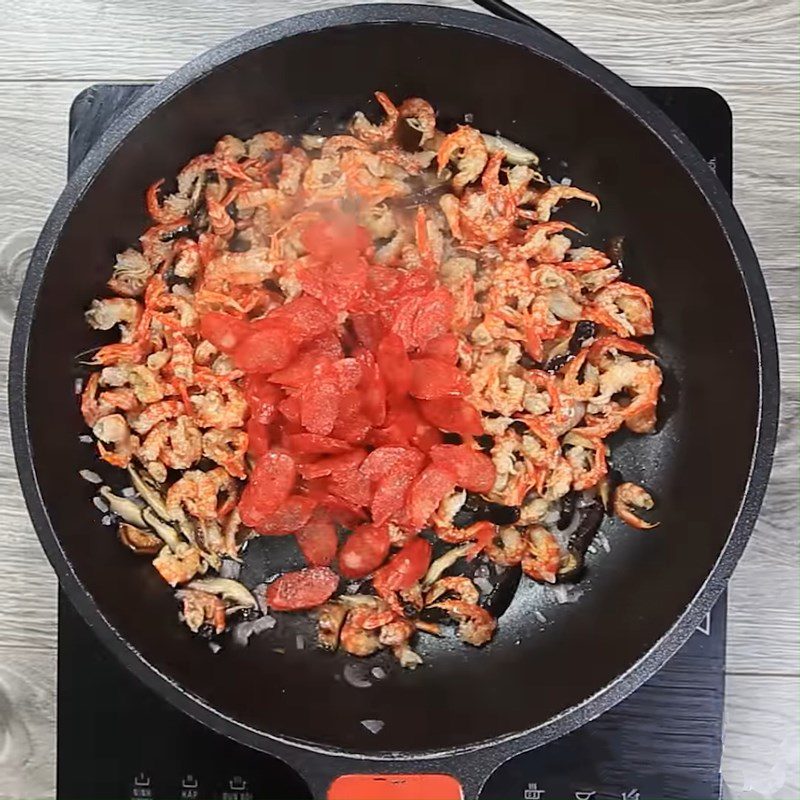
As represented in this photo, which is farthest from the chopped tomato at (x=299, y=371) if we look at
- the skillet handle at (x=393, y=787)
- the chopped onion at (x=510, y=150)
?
the skillet handle at (x=393, y=787)

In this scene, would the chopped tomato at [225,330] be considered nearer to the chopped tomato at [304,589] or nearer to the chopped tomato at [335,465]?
the chopped tomato at [335,465]

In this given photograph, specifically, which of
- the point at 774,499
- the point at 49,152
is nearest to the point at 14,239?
the point at 49,152

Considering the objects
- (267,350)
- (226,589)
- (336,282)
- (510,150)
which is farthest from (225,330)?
(510,150)

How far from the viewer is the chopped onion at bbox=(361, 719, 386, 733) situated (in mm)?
1393

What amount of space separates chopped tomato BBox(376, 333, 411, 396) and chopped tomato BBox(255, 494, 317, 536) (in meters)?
0.21

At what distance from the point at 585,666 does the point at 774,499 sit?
39cm

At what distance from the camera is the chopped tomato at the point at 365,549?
1429 mm

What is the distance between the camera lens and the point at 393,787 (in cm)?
121

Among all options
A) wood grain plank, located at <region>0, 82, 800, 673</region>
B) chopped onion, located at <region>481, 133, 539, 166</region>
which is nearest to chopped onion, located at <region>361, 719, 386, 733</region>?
wood grain plank, located at <region>0, 82, 800, 673</region>

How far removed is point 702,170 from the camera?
120 cm

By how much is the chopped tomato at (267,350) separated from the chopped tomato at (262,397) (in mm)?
20

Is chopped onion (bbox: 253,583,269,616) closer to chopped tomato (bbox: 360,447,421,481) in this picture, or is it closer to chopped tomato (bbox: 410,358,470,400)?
chopped tomato (bbox: 360,447,421,481)

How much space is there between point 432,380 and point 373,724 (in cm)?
50

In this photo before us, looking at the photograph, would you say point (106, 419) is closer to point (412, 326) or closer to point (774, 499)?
point (412, 326)
